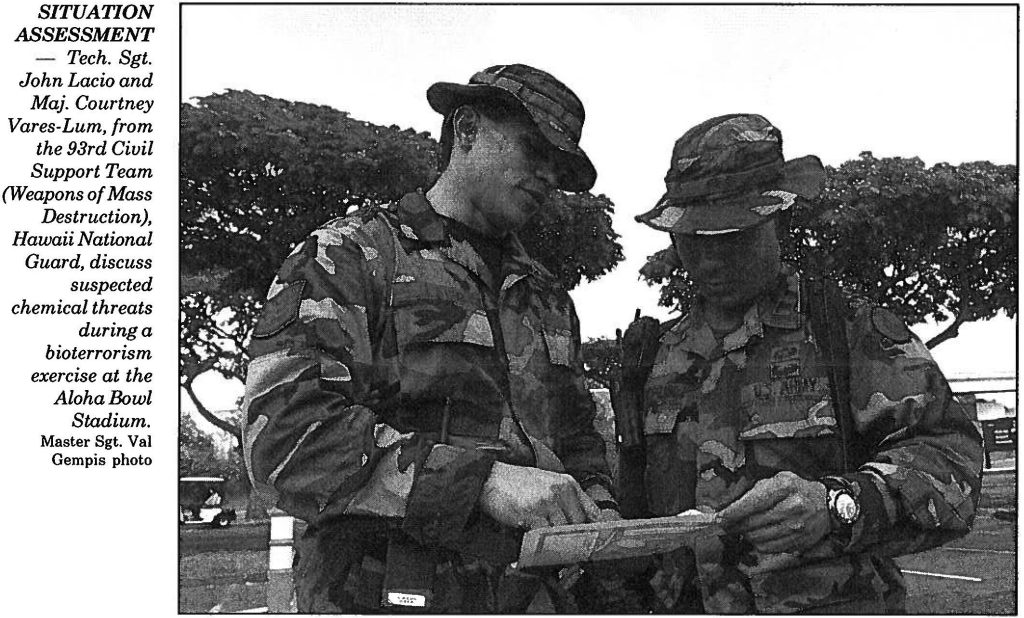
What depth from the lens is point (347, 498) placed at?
1682 mm

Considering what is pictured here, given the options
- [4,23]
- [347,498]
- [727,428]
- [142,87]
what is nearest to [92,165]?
[142,87]

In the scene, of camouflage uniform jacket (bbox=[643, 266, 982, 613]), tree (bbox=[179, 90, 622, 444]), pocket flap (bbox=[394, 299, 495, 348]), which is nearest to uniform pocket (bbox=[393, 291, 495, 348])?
pocket flap (bbox=[394, 299, 495, 348])

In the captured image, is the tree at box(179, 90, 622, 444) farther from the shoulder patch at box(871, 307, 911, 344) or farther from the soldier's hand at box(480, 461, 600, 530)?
the soldier's hand at box(480, 461, 600, 530)

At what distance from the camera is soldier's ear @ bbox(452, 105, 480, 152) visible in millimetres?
1924

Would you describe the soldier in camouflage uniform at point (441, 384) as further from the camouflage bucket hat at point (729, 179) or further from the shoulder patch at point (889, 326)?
the shoulder patch at point (889, 326)

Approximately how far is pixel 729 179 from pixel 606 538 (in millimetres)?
733

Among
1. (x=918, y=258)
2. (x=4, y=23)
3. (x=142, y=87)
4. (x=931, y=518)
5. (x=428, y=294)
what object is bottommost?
(x=931, y=518)

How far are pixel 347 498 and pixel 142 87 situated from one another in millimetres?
1242

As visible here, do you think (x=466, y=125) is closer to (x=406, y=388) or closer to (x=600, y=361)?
(x=406, y=388)

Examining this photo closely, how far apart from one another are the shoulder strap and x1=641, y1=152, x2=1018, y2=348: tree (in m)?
0.50

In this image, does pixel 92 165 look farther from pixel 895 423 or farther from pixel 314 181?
pixel 895 423

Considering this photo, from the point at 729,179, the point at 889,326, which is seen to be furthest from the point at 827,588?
the point at 729,179

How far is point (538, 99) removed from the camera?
1.90 m

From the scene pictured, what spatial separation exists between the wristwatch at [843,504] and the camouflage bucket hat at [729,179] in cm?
49
